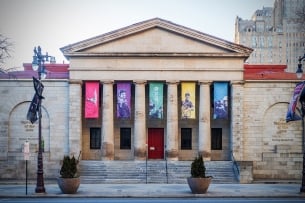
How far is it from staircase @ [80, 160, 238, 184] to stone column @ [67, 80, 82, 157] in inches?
58.9

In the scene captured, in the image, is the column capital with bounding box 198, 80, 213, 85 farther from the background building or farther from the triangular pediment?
the background building

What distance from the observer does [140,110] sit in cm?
4141

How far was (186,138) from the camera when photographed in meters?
44.3

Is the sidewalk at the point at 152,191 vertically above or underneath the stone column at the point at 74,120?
underneath

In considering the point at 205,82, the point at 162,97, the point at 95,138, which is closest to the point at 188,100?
the point at 205,82

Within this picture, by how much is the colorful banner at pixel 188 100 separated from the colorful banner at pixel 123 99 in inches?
177

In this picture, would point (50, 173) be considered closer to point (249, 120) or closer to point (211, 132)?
point (211, 132)

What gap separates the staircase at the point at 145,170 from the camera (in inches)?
1473

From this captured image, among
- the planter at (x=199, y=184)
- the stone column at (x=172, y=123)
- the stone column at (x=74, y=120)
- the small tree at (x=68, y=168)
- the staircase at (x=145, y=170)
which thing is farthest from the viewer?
the stone column at (x=172, y=123)

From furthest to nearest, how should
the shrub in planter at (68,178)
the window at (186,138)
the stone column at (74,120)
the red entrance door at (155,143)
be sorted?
1. the window at (186,138)
2. the red entrance door at (155,143)
3. the stone column at (74,120)
4. the shrub in planter at (68,178)

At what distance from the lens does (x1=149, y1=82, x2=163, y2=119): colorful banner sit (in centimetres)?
4128

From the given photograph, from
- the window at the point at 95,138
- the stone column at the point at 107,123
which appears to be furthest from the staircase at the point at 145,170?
the window at the point at 95,138

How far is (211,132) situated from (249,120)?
3786 millimetres

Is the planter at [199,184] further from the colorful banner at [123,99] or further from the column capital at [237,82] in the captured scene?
the column capital at [237,82]
